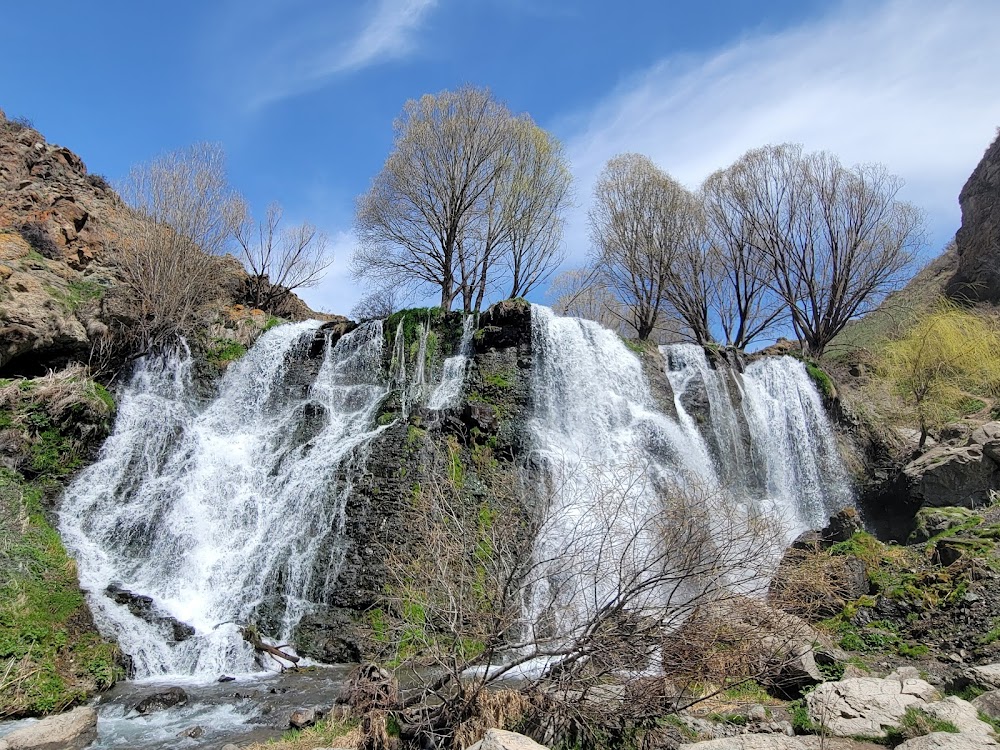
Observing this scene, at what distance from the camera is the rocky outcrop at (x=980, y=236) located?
2667 cm

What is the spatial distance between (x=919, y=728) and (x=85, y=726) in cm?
962

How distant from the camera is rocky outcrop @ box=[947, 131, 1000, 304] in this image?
26.7 meters

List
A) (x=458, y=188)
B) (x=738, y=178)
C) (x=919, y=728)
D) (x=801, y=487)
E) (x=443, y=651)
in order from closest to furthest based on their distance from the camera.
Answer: (x=919, y=728), (x=443, y=651), (x=801, y=487), (x=458, y=188), (x=738, y=178)

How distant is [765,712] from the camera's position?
303 inches

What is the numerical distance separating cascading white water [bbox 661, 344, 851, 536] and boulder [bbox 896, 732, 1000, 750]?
39.5ft

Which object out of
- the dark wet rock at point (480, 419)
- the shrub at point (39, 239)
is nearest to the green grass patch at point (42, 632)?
the dark wet rock at point (480, 419)

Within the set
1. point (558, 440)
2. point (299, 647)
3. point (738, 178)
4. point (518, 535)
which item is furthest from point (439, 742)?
point (738, 178)

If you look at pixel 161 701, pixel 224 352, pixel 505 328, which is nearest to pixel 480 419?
pixel 505 328

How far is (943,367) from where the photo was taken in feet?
63.5

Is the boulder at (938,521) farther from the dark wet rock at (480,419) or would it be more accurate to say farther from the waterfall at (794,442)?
the dark wet rock at (480,419)

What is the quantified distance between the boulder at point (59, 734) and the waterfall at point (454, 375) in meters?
10.2

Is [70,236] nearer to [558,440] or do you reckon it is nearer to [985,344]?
[558,440]

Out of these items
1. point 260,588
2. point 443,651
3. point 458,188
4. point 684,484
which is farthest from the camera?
point 458,188

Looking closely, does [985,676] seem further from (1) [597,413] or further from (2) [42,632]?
(2) [42,632]
